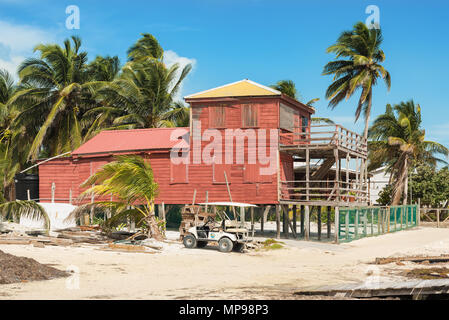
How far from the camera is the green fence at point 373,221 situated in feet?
95.9

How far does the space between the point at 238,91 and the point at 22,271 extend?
19.6m

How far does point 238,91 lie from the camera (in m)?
31.7

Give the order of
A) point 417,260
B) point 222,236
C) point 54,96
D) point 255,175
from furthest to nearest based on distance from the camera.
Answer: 1. point 54,96
2. point 255,175
3. point 222,236
4. point 417,260

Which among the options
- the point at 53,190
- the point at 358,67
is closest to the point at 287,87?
the point at 358,67

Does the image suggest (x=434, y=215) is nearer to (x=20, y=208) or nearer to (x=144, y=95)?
(x=144, y=95)

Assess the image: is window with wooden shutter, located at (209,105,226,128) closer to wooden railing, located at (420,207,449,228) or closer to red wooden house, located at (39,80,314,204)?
red wooden house, located at (39,80,314,204)

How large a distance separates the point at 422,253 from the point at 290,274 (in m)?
9.45

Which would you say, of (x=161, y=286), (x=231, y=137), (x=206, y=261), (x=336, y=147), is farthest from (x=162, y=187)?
(x=161, y=286)

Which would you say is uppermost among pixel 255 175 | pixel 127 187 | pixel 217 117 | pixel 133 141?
pixel 217 117

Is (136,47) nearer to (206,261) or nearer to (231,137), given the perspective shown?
(231,137)

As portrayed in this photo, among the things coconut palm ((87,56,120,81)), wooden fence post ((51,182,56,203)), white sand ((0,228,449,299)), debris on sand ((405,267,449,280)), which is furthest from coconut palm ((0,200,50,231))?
coconut palm ((87,56,120,81))

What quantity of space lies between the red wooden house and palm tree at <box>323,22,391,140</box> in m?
13.6

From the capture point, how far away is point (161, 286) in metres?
14.1

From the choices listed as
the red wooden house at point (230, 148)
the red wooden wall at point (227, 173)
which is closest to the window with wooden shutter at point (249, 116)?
the red wooden house at point (230, 148)
